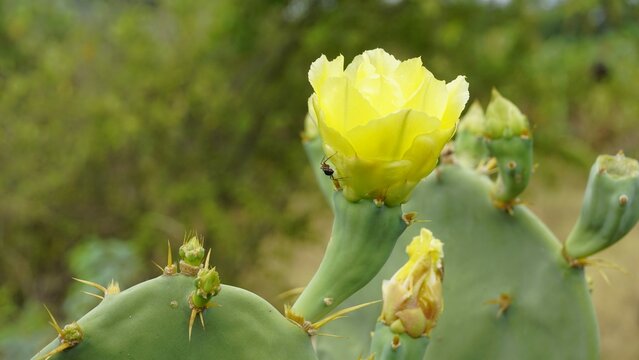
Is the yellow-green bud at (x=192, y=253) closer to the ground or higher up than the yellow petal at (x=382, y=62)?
closer to the ground

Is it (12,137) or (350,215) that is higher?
(350,215)

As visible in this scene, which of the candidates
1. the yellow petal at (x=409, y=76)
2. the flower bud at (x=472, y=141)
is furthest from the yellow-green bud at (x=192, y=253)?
the flower bud at (x=472, y=141)

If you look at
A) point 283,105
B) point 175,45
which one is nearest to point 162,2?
point 175,45

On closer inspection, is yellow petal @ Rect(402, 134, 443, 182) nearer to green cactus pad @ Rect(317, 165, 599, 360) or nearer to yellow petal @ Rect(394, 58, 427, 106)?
yellow petal @ Rect(394, 58, 427, 106)

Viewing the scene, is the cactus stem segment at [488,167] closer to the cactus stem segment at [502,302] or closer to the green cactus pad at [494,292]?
the green cactus pad at [494,292]

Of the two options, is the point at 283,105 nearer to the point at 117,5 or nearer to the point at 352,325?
the point at 117,5

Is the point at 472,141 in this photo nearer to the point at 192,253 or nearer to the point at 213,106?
the point at 192,253
